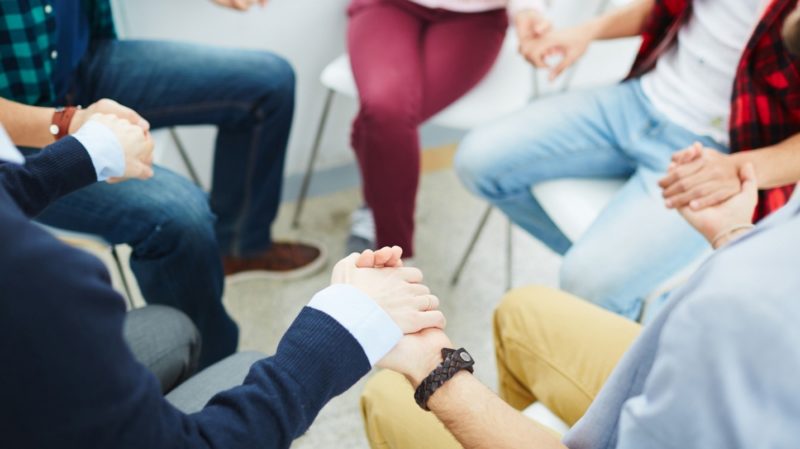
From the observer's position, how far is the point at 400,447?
828 millimetres

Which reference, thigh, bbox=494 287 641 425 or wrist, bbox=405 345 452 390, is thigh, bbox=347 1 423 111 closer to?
thigh, bbox=494 287 641 425

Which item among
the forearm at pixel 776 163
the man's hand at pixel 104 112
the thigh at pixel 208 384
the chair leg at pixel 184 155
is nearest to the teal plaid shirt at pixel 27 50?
the man's hand at pixel 104 112

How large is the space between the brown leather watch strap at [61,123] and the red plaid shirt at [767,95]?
1.04 metres

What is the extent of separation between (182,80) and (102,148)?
0.45 metres

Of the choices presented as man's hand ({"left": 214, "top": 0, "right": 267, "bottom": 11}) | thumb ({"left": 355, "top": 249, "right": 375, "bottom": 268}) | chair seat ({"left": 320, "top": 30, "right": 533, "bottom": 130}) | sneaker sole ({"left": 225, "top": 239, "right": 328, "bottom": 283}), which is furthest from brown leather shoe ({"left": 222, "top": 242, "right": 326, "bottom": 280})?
thumb ({"left": 355, "top": 249, "right": 375, "bottom": 268})

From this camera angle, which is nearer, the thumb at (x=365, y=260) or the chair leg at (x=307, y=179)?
the thumb at (x=365, y=260)

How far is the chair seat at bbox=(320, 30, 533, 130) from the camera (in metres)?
1.48

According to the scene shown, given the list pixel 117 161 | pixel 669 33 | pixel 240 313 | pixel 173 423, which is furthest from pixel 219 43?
pixel 173 423

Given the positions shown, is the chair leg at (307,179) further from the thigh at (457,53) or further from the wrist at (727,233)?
the wrist at (727,233)

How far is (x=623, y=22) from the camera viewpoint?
1.40 m

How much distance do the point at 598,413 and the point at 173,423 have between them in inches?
15.8

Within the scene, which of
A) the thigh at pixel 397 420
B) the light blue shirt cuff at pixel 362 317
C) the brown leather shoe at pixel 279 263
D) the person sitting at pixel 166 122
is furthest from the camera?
the brown leather shoe at pixel 279 263

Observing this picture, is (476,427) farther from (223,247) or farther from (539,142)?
(223,247)

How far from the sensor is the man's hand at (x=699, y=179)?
106 centimetres
